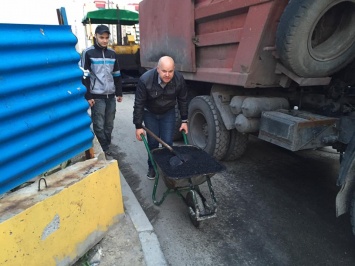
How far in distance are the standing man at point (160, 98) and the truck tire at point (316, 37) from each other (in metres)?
1.09

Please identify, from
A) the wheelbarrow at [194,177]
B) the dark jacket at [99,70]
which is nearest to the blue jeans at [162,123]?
the wheelbarrow at [194,177]

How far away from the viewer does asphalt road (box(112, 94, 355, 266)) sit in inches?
102

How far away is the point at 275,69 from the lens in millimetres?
3088

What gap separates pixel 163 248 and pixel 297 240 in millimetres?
1245

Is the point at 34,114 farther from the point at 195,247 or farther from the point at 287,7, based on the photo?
the point at 287,7

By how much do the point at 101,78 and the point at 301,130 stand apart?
2.65 metres

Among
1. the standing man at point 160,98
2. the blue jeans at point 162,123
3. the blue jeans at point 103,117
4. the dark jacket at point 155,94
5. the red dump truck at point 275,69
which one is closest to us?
the red dump truck at point 275,69

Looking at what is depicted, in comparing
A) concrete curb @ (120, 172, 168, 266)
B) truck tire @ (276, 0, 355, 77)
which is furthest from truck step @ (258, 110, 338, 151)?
concrete curb @ (120, 172, 168, 266)

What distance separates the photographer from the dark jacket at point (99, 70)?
13.0ft

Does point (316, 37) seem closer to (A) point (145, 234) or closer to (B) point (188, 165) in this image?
(B) point (188, 165)

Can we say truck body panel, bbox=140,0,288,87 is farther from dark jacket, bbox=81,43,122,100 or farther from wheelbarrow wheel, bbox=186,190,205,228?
wheelbarrow wheel, bbox=186,190,205,228

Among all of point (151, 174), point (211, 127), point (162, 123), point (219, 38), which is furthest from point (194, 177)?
point (219, 38)

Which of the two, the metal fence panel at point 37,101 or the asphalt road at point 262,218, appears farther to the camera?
the asphalt road at point 262,218

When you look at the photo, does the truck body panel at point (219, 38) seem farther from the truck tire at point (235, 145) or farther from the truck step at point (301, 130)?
the truck tire at point (235, 145)
